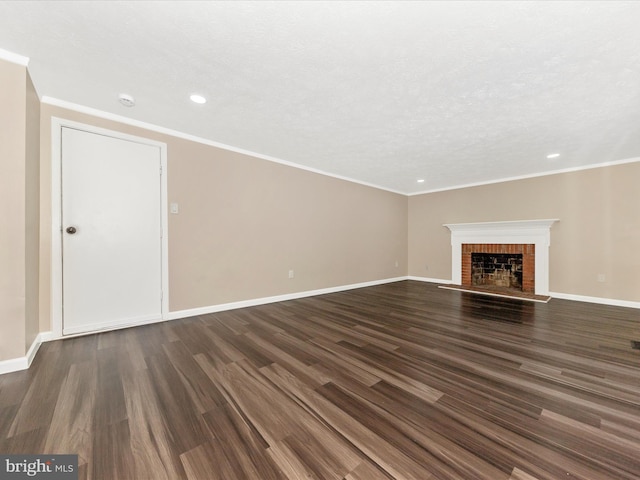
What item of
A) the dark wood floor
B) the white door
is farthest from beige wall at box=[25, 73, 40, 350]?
the dark wood floor

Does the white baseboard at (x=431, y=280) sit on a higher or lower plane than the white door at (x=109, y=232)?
Answer: lower

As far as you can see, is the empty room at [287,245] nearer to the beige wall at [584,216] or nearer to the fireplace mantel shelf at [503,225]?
the beige wall at [584,216]

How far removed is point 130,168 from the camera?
2.70 meters

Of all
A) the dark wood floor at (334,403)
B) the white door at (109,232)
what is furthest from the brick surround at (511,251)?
the white door at (109,232)

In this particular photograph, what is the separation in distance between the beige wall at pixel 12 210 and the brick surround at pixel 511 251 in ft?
21.1

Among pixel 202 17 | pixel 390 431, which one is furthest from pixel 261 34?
pixel 390 431

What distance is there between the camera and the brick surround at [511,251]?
4527mm

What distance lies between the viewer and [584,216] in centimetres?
407

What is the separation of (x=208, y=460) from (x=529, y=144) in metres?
4.49

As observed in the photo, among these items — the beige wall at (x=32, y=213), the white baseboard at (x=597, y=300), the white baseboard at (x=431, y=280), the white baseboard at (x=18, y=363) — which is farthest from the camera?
the white baseboard at (x=431, y=280)

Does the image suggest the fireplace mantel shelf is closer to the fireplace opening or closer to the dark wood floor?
the fireplace opening

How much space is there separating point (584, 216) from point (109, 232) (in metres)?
6.88

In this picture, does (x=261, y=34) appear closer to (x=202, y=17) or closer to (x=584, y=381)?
(x=202, y=17)

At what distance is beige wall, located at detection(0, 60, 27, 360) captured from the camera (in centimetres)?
176
